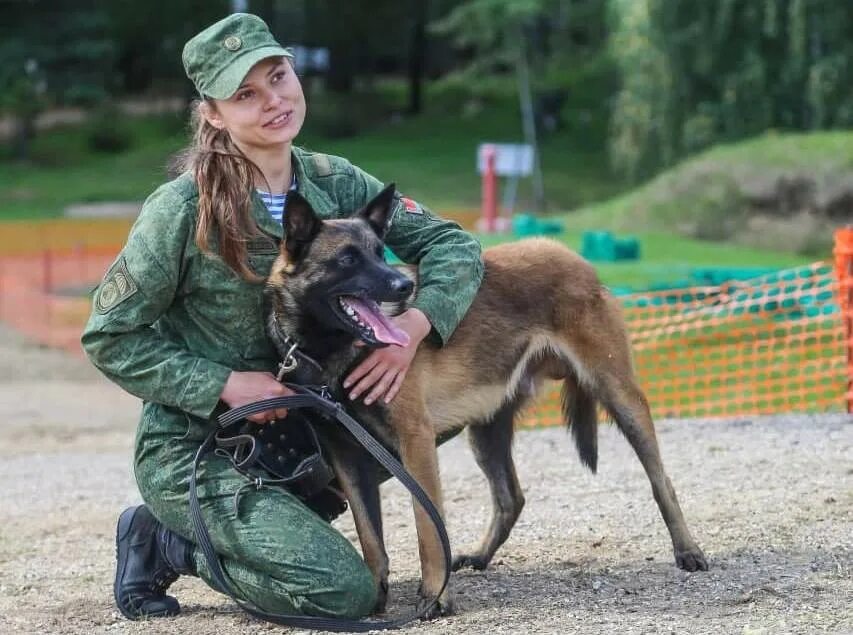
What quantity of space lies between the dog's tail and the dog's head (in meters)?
1.20

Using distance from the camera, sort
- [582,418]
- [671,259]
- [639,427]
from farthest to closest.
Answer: [671,259]
[582,418]
[639,427]

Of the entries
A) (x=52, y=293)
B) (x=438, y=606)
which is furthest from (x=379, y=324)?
(x=52, y=293)

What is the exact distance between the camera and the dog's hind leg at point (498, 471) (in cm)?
538

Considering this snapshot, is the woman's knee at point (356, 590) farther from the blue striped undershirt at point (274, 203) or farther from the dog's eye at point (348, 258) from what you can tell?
the blue striped undershirt at point (274, 203)

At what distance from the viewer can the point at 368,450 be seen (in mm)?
4508

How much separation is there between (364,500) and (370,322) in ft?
2.46

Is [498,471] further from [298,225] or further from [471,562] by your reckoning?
[298,225]

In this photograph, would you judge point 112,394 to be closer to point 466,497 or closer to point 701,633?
point 466,497

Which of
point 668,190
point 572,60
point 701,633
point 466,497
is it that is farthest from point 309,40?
point 701,633

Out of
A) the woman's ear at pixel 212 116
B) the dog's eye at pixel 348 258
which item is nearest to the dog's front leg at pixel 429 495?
the dog's eye at pixel 348 258

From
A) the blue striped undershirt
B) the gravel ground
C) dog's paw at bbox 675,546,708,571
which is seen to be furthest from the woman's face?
dog's paw at bbox 675,546,708,571

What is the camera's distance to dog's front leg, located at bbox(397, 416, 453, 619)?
4.55m

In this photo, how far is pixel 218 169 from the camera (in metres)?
4.46

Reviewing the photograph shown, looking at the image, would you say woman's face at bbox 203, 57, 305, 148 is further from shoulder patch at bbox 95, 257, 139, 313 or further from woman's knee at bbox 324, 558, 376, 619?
woman's knee at bbox 324, 558, 376, 619
